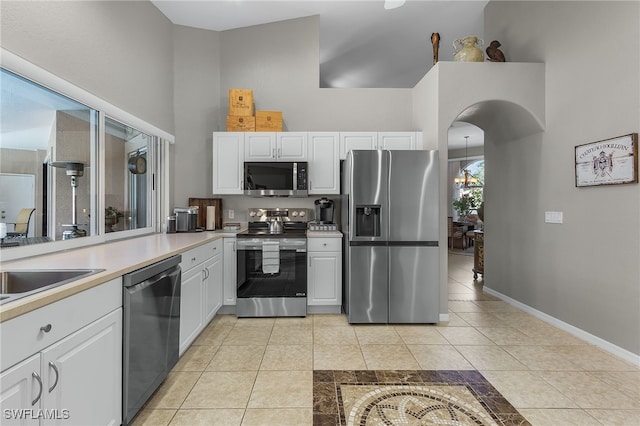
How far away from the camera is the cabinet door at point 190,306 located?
2266 mm

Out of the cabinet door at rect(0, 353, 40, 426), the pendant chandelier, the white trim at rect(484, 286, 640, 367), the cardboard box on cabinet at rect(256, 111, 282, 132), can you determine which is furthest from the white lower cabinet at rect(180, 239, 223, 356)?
the pendant chandelier

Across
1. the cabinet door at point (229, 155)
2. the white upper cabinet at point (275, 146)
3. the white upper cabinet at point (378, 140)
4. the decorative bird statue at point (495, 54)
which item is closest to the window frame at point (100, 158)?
the cabinet door at point (229, 155)

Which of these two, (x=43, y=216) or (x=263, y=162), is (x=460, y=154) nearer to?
(x=263, y=162)

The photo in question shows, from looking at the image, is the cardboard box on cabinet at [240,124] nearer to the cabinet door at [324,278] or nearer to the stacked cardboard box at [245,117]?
the stacked cardboard box at [245,117]

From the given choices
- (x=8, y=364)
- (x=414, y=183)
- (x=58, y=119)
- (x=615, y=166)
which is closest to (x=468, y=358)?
(x=414, y=183)

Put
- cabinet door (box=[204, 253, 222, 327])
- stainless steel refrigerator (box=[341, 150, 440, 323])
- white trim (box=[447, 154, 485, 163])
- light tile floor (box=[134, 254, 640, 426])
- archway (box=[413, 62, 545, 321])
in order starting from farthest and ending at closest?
white trim (box=[447, 154, 485, 163]), archway (box=[413, 62, 545, 321]), stainless steel refrigerator (box=[341, 150, 440, 323]), cabinet door (box=[204, 253, 222, 327]), light tile floor (box=[134, 254, 640, 426])

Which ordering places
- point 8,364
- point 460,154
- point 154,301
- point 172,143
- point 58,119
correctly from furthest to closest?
point 460,154, point 172,143, point 58,119, point 154,301, point 8,364

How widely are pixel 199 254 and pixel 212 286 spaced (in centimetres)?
51

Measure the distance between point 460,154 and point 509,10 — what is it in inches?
266

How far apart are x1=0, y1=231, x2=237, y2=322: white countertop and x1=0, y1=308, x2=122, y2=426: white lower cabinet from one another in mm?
182

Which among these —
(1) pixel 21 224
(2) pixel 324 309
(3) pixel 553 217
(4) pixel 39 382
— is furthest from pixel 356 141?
(4) pixel 39 382

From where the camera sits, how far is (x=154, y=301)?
5.81 feet

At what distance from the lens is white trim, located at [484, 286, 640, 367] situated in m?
2.34

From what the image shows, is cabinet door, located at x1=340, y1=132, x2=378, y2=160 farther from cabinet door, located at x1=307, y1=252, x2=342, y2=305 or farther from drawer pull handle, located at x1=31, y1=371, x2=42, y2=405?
drawer pull handle, located at x1=31, y1=371, x2=42, y2=405
